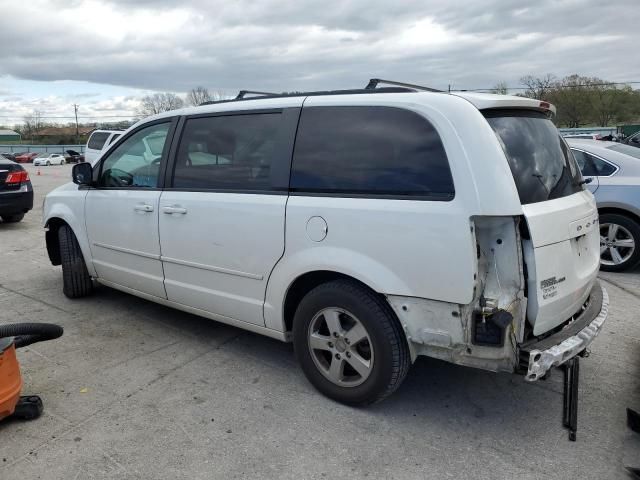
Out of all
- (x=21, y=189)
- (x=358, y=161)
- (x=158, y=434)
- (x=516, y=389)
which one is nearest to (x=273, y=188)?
(x=358, y=161)

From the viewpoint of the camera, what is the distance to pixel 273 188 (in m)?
3.34

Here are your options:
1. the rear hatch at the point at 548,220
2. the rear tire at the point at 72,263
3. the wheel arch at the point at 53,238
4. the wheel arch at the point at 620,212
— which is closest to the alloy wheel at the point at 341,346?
the rear hatch at the point at 548,220

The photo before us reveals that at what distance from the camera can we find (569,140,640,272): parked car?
6.32 metres

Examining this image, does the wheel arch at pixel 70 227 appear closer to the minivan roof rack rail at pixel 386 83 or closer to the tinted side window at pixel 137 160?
the tinted side window at pixel 137 160

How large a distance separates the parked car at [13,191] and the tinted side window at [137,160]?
20.1 ft

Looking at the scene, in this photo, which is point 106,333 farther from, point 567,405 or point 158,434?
point 567,405

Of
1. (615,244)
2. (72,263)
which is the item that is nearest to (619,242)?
(615,244)

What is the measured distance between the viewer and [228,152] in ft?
12.1

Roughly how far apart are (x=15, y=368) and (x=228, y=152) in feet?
6.10

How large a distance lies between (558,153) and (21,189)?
9635mm

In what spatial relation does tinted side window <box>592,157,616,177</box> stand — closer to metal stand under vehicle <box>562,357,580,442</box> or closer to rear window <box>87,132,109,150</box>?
metal stand under vehicle <box>562,357,580,442</box>

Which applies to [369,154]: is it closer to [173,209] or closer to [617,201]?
[173,209]

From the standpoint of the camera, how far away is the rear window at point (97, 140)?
15.4 meters

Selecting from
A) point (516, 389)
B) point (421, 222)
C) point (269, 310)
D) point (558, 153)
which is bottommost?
point (516, 389)
